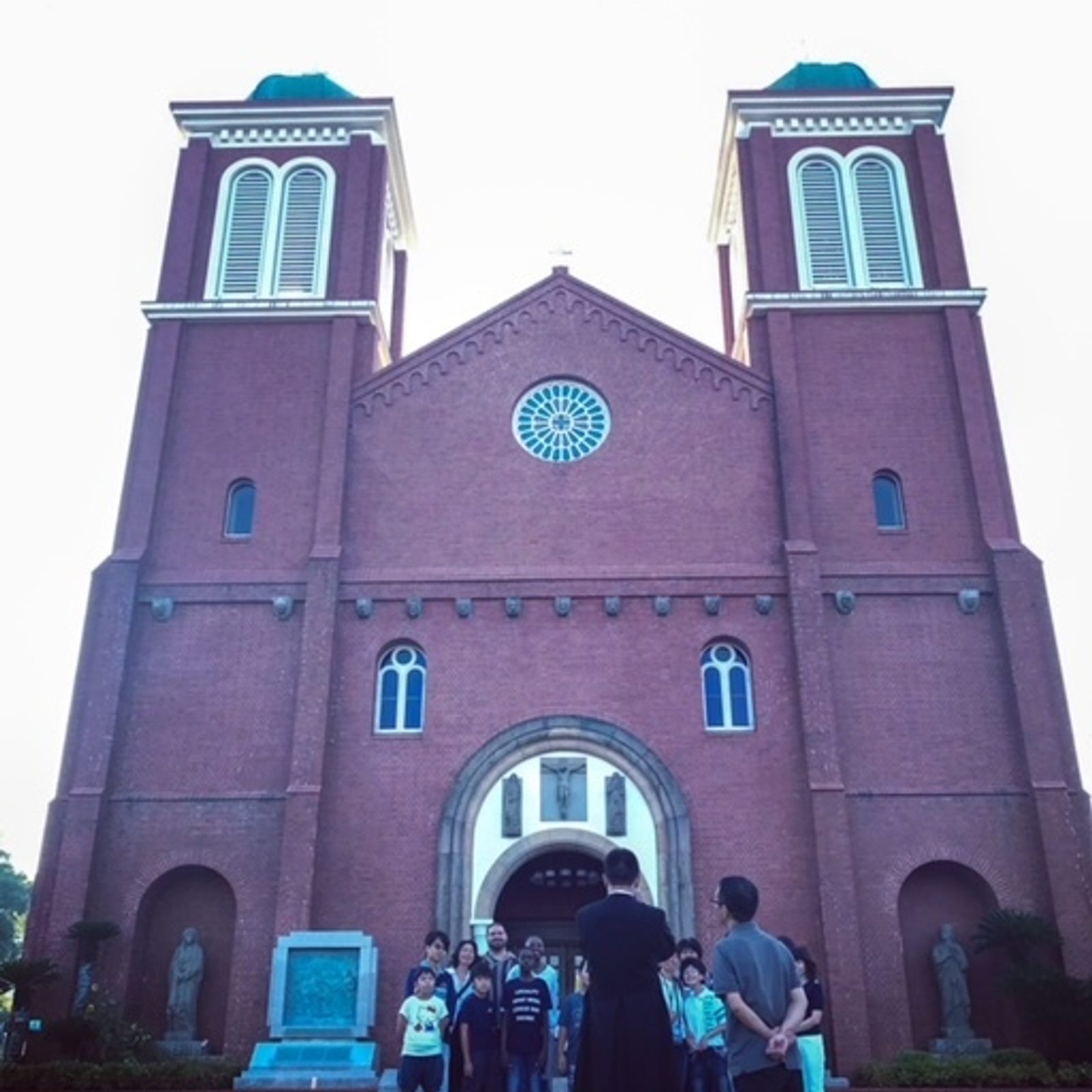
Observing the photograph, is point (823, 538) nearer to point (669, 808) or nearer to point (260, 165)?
point (669, 808)

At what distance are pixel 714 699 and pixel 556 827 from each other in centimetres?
334

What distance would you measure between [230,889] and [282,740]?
8.03 ft

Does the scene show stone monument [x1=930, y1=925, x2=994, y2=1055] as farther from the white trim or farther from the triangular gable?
the white trim

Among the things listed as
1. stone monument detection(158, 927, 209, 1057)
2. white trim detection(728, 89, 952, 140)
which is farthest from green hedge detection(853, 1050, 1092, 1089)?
white trim detection(728, 89, 952, 140)

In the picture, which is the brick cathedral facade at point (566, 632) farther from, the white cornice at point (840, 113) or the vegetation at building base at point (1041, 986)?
the white cornice at point (840, 113)

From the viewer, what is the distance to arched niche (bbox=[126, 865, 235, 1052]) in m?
18.3

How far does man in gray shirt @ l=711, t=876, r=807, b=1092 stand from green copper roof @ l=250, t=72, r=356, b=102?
79.6ft

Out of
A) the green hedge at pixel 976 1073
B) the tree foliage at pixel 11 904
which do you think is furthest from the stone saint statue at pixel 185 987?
the tree foliage at pixel 11 904

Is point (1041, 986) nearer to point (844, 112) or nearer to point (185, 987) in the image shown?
→ point (185, 987)

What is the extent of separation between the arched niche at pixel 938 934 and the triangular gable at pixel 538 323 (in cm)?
874

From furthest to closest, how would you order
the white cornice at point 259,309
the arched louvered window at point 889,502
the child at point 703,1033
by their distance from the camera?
the white cornice at point 259,309, the arched louvered window at point 889,502, the child at point 703,1033

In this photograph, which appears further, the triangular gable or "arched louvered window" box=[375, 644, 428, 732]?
the triangular gable

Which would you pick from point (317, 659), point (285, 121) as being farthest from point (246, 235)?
point (317, 659)

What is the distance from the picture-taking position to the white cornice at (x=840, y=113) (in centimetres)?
2511
